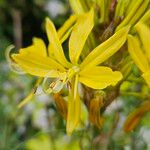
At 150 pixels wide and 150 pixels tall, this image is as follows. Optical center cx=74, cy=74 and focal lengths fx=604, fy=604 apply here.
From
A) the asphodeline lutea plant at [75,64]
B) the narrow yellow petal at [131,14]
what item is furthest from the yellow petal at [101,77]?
the narrow yellow petal at [131,14]

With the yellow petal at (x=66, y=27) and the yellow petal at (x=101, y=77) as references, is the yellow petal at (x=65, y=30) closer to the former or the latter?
the yellow petal at (x=66, y=27)

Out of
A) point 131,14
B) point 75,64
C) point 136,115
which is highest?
point 131,14

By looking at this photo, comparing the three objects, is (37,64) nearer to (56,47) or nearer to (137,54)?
(56,47)

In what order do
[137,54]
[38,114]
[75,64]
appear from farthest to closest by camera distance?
[38,114] < [75,64] < [137,54]

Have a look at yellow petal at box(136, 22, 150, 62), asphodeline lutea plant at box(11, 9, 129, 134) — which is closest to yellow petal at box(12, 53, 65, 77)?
asphodeline lutea plant at box(11, 9, 129, 134)

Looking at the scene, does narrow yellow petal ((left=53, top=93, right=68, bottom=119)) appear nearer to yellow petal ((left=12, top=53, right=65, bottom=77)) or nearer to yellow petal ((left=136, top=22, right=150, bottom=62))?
yellow petal ((left=12, top=53, right=65, bottom=77))

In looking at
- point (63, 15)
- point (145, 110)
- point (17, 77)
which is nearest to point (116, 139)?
point (145, 110)

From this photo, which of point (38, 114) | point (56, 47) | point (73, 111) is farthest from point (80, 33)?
point (38, 114)
